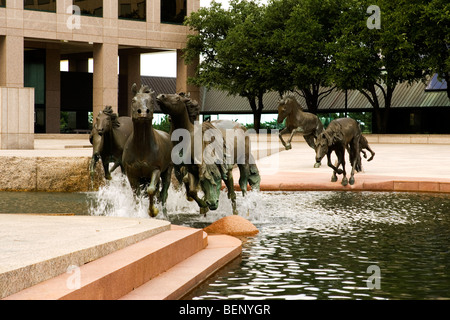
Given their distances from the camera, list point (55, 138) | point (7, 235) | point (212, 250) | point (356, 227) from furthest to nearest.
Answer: point (55, 138) < point (356, 227) < point (212, 250) < point (7, 235)

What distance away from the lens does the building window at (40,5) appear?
163 ft

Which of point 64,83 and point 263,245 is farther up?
point 64,83

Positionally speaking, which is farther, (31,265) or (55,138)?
(55,138)

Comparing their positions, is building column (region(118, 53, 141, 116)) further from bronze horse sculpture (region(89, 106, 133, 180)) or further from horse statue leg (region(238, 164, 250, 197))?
horse statue leg (region(238, 164, 250, 197))

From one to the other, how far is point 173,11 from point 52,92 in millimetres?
11315

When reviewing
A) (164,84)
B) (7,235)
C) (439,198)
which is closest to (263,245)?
(7,235)

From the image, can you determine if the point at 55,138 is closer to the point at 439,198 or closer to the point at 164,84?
the point at 164,84

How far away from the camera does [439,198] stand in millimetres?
14867

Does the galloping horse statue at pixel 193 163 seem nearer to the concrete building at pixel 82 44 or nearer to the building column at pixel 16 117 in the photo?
the building column at pixel 16 117

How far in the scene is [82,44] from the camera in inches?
2176

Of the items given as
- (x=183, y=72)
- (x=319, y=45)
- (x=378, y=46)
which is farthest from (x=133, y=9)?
(x=378, y=46)

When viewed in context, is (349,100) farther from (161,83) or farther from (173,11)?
(161,83)

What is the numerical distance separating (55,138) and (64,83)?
11612 millimetres

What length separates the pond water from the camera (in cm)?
645
